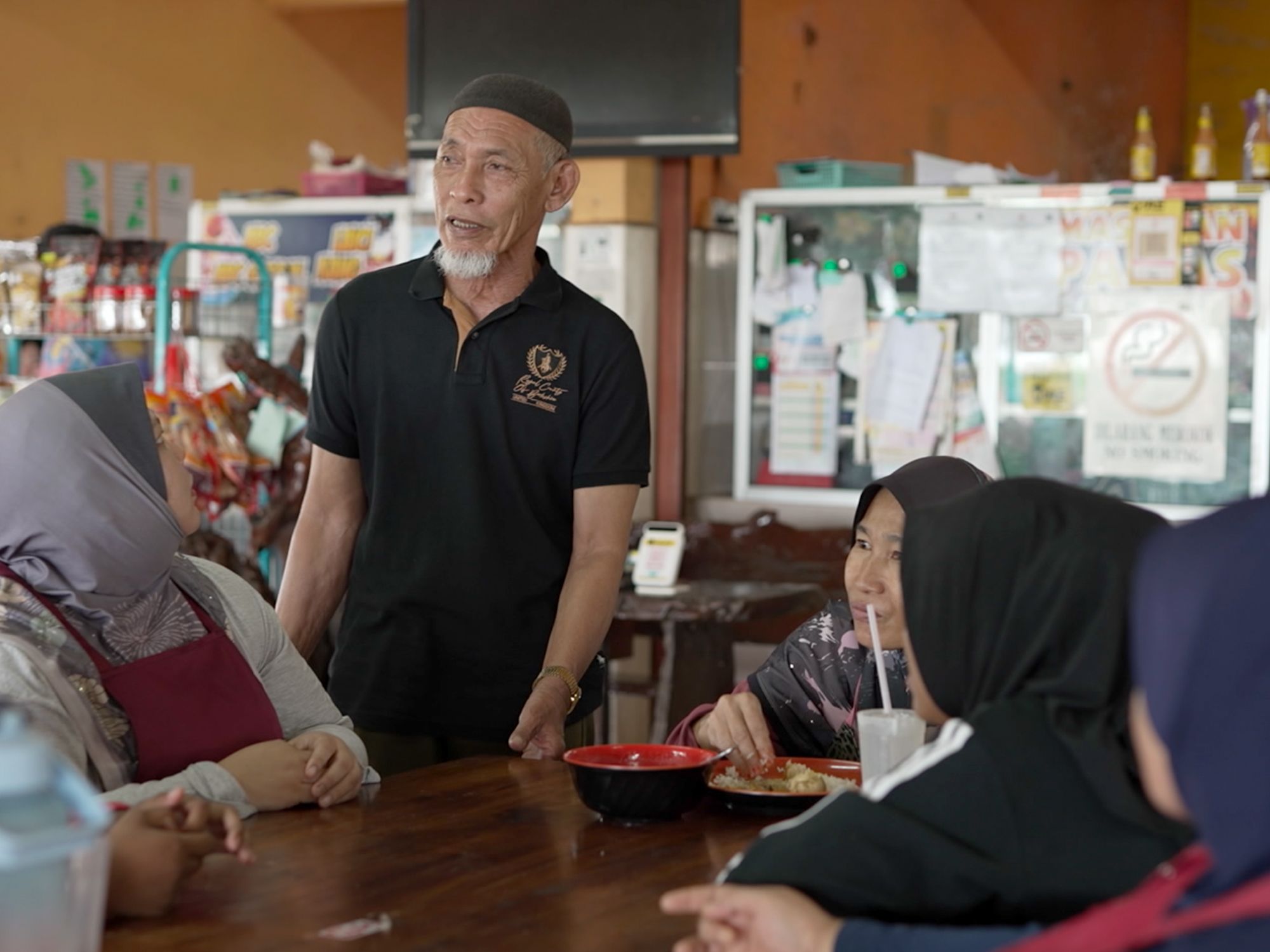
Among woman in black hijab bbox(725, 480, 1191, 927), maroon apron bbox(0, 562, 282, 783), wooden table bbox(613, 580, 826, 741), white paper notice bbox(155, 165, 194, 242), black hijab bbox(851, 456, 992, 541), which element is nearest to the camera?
woman in black hijab bbox(725, 480, 1191, 927)

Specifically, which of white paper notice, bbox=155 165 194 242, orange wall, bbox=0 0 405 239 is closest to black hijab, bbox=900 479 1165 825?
orange wall, bbox=0 0 405 239

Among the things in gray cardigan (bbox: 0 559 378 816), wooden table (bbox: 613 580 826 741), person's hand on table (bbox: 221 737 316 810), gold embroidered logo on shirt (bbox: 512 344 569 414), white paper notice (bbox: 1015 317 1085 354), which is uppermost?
white paper notice (bbox: 1015 317 1085 354)

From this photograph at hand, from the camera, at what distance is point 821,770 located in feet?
6.10

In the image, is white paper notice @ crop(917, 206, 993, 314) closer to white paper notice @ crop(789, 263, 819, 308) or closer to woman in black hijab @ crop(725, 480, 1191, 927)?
white paper notice @ crop(789, 263, 819, 308)

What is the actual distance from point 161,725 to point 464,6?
137 inches

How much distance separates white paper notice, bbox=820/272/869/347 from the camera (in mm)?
4789

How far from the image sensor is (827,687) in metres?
2.09

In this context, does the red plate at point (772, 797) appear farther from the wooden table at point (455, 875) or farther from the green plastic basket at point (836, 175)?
the green plastic basket at point (836, 175)

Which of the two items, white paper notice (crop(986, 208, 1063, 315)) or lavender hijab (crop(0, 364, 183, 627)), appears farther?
white paper notice (crop(986, 208, 1063, 315))

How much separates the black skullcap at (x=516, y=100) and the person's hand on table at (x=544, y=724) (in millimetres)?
865

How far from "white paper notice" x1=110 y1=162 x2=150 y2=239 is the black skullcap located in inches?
189

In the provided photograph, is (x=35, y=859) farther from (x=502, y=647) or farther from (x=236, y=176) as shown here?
(x=236, y=176)

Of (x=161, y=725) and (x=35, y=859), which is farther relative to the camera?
(x=161, y=725)

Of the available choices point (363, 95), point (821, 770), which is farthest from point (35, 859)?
point (363, 95)
